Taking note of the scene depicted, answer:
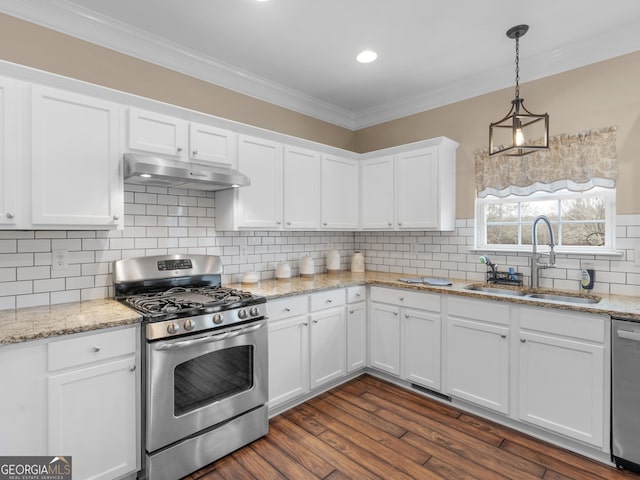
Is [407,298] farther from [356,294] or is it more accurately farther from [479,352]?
[479,352]

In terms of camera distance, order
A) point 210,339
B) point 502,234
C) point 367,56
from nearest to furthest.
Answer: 1. point 210,339
2. point 367,56
3. point 502,234

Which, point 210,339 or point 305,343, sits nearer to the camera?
point 210,339

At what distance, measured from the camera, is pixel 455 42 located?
2705 millimetres

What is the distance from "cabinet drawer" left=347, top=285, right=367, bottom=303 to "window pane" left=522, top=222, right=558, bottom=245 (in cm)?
149

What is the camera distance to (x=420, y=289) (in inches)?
118

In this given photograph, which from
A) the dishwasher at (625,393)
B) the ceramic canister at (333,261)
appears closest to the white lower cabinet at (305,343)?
the ceramic canister at (333,261)

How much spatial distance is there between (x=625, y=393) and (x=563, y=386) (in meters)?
0.31

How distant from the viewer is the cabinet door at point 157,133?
230 centimetres

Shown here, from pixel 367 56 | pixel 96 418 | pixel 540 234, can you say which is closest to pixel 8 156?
pixel 96 418

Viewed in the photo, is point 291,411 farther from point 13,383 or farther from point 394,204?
Result: point 394,204

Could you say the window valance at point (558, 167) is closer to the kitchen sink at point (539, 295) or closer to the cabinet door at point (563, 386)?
the kitchen sink at point (539, 295)

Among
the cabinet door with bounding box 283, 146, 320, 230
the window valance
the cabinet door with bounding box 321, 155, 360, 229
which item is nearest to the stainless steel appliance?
the cabinet door with bounding box 283, 146, 320, 230

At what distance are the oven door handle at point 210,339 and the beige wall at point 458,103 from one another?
1.87 metres

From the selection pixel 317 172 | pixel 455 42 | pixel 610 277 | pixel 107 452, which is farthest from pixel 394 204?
pixel 107 452
